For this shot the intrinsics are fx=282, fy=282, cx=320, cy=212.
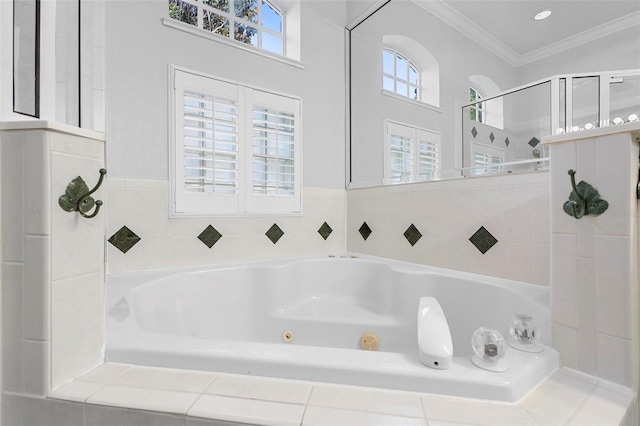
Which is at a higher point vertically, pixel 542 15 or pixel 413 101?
pixel 542 15

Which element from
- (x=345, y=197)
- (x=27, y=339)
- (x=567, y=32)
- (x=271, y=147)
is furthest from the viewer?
(x=345, y=197)

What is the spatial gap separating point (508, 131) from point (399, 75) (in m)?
0.87

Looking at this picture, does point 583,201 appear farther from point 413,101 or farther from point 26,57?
point 26,57

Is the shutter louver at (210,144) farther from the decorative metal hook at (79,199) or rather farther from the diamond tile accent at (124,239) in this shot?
the decorative metal hook at (79,199)

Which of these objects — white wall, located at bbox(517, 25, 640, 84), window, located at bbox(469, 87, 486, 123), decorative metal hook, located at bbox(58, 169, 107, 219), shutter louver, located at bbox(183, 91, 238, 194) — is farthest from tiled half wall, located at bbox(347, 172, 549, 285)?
decorative metal hook, located at bbox(58, 169, 107, 219)

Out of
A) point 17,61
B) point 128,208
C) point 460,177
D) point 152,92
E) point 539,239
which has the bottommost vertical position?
point 539,239

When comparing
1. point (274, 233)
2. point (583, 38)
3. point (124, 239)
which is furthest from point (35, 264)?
point (583, 38)

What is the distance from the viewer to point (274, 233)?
1.88 meters

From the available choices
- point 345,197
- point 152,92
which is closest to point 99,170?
point 152,92

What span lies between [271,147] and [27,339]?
1478 millimetres

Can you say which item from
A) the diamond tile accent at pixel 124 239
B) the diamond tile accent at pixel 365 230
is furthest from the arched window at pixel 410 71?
the diamond tile accent at pixel 124 239

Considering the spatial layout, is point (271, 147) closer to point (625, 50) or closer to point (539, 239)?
point (539, 239)

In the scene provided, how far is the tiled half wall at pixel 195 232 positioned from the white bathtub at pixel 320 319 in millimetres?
105

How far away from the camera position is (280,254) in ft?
6.23
